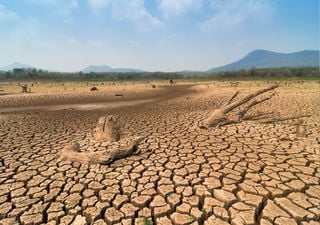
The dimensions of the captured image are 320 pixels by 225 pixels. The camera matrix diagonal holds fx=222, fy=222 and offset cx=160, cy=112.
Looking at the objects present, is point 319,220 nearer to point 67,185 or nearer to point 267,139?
point 267,139

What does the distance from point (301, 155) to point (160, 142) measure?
3127 millimetres

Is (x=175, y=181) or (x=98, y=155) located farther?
(x=98, y=155)

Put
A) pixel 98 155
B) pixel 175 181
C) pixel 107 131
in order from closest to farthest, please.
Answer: pixel 175 181 → pixel 98 155 → pixel 107 131

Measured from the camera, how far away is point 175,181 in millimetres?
3676

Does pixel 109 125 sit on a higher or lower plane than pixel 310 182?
higher

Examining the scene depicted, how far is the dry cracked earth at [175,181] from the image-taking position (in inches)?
113

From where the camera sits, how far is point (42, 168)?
431 cm

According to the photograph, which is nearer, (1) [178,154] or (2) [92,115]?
(1) [178,154]

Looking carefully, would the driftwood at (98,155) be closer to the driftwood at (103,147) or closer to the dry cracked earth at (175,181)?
the driftwood at (103,147)

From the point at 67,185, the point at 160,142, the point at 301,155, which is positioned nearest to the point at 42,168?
the point at 67,185

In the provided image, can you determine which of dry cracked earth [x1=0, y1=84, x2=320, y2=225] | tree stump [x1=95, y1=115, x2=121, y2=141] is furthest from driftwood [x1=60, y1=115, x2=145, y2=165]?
dry cracked earth [x1=0, y1=84, x2=320, y2=225]

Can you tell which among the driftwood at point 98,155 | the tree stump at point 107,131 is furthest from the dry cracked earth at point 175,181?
the tree stump at point 107,131

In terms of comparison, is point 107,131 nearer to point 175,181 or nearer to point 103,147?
point 103,147

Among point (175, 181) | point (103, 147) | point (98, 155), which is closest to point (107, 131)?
point (103, 147)
